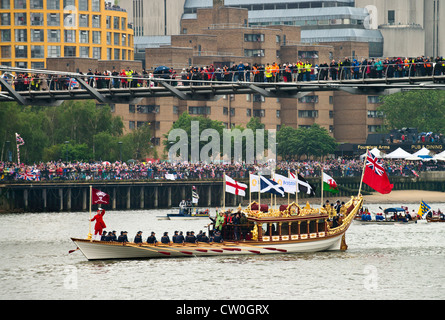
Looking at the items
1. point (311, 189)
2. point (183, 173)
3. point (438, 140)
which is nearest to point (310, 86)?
point (311, 189)

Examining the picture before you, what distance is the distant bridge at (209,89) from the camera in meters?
76.9

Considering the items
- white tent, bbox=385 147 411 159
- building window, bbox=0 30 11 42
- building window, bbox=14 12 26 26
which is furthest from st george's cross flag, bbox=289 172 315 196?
building window, bbox=0 30 11 42

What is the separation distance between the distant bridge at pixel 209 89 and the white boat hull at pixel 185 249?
11467 mm

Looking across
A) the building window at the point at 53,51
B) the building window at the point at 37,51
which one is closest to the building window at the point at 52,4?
the building window at the point at 53,51

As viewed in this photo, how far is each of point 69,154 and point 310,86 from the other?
6675cm

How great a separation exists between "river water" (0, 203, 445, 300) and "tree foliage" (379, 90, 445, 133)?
→ 9537 centimetres

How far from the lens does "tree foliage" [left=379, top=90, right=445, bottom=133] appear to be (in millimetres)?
182500

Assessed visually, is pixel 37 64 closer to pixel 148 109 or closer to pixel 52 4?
pixel 52 4

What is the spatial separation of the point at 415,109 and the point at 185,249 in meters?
118

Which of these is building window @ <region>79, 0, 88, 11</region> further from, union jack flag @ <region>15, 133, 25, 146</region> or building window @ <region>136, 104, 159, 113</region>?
union jack flag @ <region>15, 133, 25, 146</region>

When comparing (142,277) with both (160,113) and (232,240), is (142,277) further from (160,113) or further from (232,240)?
(160,113)

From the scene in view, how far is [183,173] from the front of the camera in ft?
435

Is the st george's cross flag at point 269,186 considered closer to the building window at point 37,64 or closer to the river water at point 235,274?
the river water at point 235,274

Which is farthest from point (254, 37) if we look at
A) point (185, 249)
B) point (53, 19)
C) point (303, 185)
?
point (185, 249)
